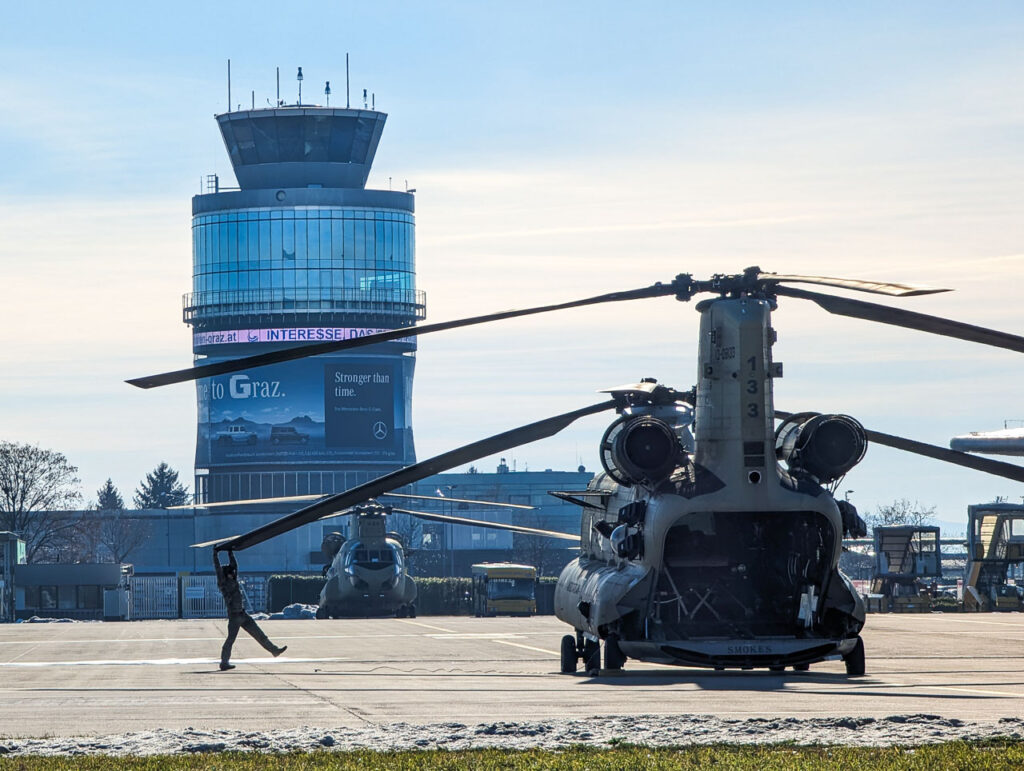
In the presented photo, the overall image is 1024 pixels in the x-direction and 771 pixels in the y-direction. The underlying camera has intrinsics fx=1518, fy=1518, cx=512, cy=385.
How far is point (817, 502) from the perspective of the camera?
20547mm

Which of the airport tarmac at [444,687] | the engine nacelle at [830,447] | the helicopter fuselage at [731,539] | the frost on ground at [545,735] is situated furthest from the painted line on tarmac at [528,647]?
the frost on ground at [545,735]

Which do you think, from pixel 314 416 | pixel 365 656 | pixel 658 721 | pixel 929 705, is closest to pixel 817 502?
pixel 929 705

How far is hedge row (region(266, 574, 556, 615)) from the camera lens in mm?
92562

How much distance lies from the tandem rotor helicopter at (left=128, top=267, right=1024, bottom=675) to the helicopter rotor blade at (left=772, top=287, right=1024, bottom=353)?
6.8 inches

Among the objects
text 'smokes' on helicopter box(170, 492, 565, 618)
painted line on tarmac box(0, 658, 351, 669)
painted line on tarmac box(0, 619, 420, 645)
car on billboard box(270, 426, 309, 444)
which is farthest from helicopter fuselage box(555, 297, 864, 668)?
car on billboard box(270, 426, 309, 444)

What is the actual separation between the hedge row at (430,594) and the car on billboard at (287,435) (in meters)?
50.2

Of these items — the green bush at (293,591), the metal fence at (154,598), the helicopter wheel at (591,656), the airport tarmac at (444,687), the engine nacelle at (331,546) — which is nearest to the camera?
the airport tarmac at (444,687)

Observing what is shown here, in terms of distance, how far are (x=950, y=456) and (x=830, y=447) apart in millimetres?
1596

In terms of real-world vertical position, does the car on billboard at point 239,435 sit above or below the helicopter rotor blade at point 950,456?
above

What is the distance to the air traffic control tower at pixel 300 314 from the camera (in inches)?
6033

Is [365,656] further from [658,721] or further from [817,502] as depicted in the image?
[658,721]

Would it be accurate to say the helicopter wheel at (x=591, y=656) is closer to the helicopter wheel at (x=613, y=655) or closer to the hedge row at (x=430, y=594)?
the helicopter wheel at (x=613, y=655)

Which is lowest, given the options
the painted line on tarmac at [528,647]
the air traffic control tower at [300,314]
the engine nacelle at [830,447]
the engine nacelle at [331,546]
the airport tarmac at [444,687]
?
the painted line on tarmac at [528,647]

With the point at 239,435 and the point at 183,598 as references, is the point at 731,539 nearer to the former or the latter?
the point at 183,598
